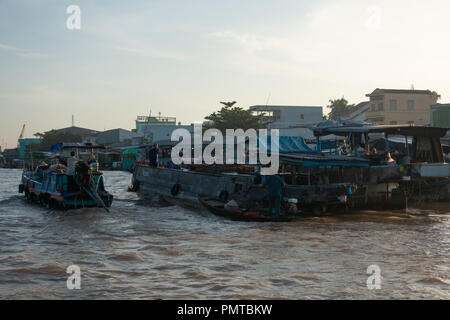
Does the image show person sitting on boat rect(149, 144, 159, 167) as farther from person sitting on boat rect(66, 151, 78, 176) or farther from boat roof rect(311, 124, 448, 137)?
boat roof rect(311, 124, 448, 137)

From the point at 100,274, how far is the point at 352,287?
430 cm

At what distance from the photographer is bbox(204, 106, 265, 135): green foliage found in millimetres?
41812

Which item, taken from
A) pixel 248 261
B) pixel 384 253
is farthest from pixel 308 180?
pixel 248 261

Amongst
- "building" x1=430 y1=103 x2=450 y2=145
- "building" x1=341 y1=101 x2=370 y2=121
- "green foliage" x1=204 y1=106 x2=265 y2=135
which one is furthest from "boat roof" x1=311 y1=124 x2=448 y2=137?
"building" x1=341 y1=101 x2=370 y2=121

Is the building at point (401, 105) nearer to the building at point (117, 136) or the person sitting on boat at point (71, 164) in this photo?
the building at point (117, 136)

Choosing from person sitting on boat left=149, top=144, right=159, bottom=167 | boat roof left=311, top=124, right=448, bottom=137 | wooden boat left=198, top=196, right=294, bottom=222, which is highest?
boat roof left=311, top=124, right=448, bottom=137

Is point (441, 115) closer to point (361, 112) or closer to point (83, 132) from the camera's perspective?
point (361, 112)

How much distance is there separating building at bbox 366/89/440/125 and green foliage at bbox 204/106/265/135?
12.6 meters

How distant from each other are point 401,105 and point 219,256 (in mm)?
40170

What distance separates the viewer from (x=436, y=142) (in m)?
18.4

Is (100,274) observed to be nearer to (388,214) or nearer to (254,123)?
(388,214)

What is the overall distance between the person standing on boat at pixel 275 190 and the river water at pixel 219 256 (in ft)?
1.80

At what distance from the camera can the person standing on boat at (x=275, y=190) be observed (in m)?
13.2

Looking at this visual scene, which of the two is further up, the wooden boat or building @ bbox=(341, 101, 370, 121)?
building @ bbox=(341, 101, 370, 121)
